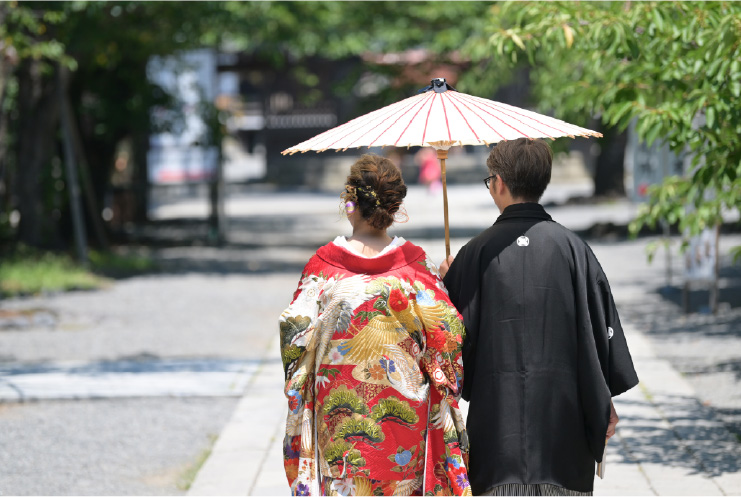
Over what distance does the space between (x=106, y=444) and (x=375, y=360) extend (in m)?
3.46

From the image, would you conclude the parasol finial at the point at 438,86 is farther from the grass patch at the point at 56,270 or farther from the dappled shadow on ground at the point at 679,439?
the grass patch at the point at 56,270

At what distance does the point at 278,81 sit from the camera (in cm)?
3988

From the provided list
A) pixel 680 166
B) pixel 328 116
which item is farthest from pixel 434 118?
pixel 328 116

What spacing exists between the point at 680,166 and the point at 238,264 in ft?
22.8

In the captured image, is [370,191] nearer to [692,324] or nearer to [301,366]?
[301,366]

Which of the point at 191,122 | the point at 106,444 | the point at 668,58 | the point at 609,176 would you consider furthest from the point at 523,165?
the point at 191,122

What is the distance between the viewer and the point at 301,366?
3.48 metres

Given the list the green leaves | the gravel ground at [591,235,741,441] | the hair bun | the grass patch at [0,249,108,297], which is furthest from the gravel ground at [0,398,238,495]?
the grass patch at [0,249,108,297]

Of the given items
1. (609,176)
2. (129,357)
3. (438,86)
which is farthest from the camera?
(609,176)

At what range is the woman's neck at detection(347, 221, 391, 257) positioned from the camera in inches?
135

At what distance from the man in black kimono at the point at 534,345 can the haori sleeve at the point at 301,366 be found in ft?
1.70

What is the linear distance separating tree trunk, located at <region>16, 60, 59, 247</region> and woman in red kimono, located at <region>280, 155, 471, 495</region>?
13.0 m

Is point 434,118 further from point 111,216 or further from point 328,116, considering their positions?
point 328,116

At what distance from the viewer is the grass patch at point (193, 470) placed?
18.1ft
